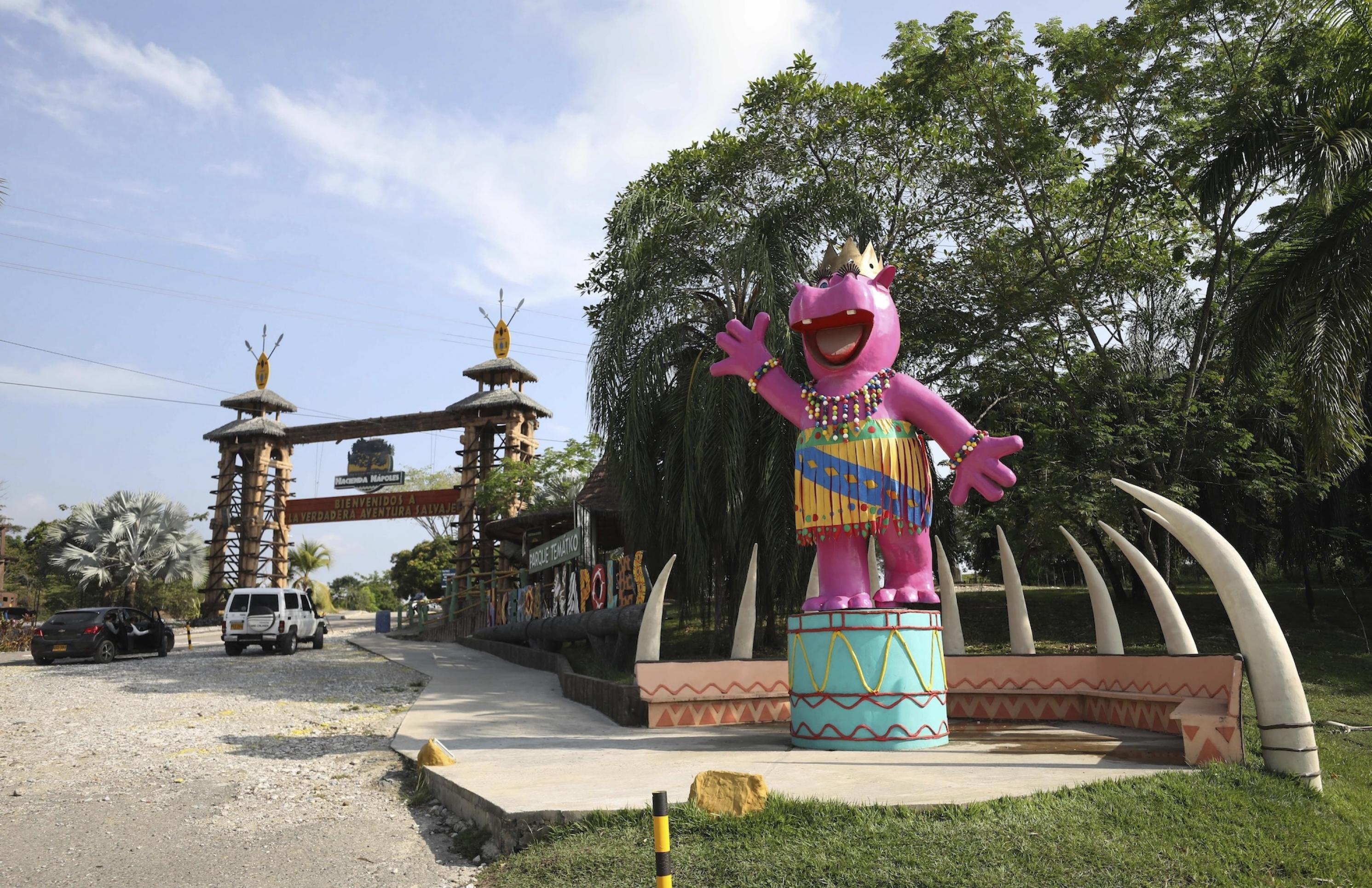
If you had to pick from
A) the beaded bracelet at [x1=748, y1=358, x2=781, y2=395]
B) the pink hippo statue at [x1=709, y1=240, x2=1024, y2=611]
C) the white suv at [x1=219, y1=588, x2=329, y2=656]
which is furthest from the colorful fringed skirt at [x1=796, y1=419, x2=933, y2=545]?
the white suv at [x1=219, y1=588, x2=329, y2=656]

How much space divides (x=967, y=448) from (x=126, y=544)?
38.6m

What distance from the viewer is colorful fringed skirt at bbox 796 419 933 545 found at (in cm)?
880

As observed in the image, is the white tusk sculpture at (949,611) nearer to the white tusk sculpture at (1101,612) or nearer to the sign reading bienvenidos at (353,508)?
the white tusk sculpture at (1101,612)

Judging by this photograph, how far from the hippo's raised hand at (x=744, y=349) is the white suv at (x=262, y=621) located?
15.3 m

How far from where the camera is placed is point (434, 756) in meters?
7.86

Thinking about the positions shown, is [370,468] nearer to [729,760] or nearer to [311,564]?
[311,564]

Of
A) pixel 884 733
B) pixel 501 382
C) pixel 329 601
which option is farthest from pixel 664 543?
pixel 329 601

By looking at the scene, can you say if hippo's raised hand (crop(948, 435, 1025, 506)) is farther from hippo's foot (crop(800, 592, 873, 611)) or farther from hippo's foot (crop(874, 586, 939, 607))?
hippo's foot (crop(800, 592, 873, 611))

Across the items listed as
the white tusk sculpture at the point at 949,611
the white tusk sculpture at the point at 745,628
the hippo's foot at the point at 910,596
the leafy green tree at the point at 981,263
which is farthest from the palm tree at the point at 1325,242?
the white tusk sculpture at the point at 745,628

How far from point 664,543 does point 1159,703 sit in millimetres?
7628

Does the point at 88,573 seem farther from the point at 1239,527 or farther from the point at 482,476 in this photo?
the point at 1239,527

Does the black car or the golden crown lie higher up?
the golden crown

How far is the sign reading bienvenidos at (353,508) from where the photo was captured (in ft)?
125

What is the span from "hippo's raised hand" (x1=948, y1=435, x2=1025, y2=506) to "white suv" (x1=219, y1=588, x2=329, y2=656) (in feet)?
56.3
